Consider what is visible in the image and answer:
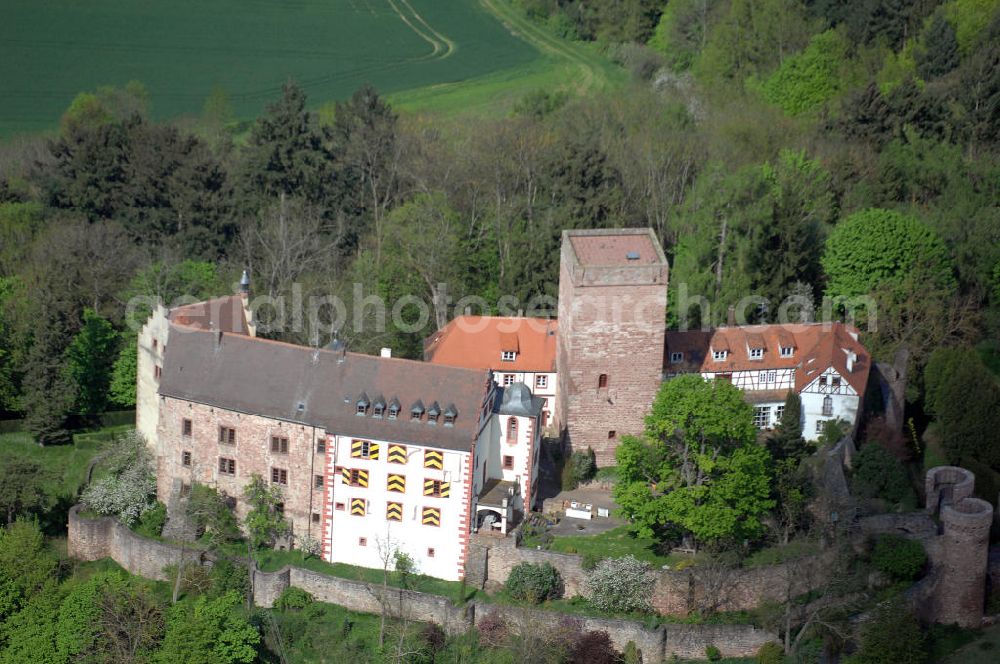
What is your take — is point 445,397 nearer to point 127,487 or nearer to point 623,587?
point 623,587

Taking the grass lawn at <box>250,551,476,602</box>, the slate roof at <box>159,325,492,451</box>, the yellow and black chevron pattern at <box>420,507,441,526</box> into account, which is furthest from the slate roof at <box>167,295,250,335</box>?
the yellow and black chevron pattern at <box>420,507,441,526</box>

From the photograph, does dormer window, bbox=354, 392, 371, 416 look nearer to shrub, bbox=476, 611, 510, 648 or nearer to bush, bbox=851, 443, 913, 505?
shrub, bbox=476, 611, 510, 648

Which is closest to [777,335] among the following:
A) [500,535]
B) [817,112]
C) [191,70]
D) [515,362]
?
[515,362]

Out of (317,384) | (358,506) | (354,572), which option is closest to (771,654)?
(354,572)

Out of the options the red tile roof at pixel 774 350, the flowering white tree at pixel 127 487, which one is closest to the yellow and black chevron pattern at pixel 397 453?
the flowering white tree at pixel 127 487

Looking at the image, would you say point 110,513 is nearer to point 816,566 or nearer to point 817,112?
point 816,566

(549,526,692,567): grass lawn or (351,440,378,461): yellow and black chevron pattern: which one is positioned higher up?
(351,440,378,461): yellow and black chevron pattern

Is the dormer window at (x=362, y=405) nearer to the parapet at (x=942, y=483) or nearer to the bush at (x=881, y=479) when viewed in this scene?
the bush at (x=881, y=479)
